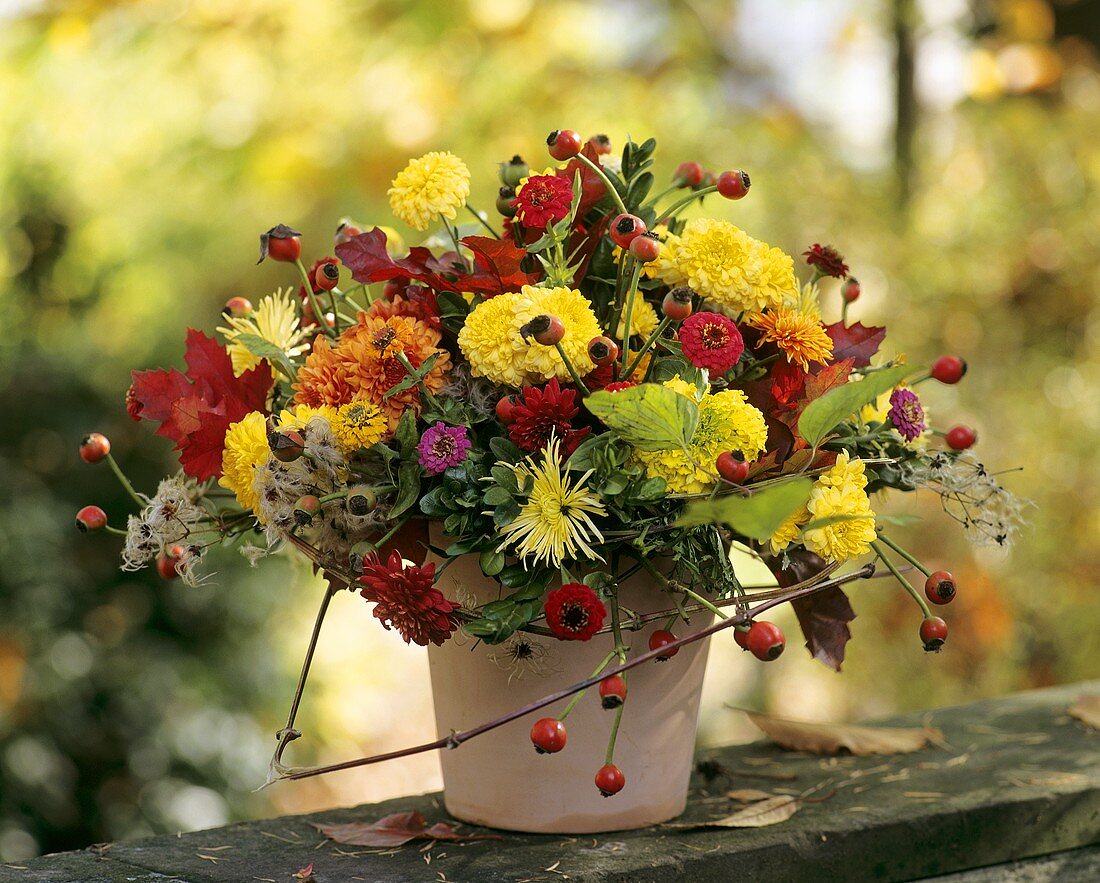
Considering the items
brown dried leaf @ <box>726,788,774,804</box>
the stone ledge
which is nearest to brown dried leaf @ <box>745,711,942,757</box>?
the stone ledge

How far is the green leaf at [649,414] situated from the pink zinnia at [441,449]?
0.36 feet

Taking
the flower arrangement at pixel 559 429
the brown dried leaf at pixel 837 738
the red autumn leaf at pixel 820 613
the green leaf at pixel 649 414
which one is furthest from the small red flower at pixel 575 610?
the brown dried leaf at pixel 837 738

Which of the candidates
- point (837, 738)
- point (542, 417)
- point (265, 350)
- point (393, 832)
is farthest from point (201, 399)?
point (837, 738)

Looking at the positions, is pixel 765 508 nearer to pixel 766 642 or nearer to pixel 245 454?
pixel 766 642

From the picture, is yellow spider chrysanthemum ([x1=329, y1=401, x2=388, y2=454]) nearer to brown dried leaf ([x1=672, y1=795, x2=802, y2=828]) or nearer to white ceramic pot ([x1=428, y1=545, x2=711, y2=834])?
white ceramic pot ([x1=428, y1=545, x2=711, y2=834])

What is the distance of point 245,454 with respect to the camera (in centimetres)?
80

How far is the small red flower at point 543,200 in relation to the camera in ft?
2.61

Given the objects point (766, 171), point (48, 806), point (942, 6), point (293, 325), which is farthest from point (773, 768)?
point (942, 6)

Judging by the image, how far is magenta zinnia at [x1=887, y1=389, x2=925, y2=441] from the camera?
869 millimetres

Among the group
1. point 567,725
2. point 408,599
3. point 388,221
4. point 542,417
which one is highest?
point 388,221

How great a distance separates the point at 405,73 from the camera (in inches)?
128

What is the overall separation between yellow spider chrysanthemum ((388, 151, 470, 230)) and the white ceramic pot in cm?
25

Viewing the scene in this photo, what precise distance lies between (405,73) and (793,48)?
130 centimetres

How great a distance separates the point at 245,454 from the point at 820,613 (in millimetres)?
453
